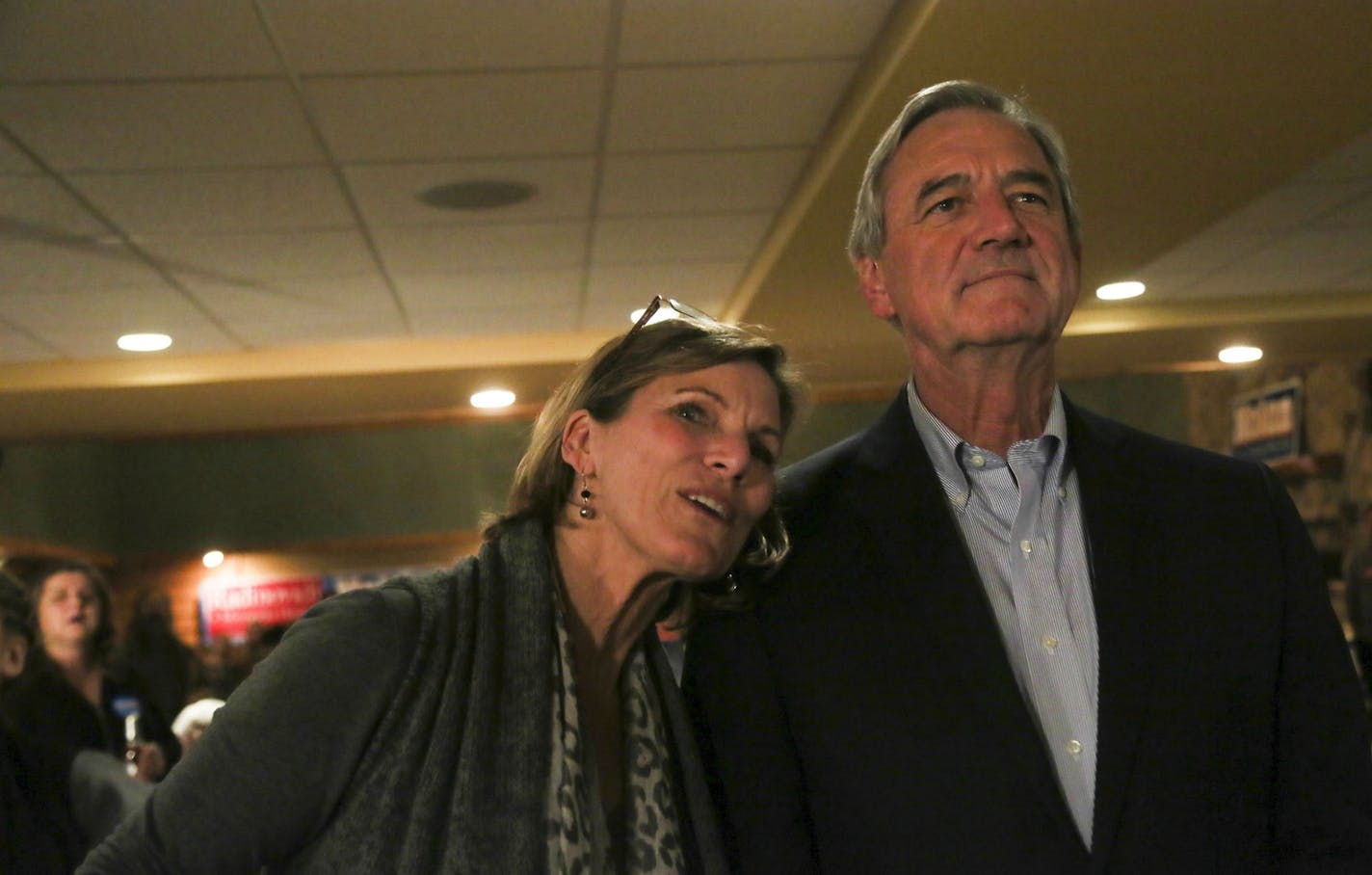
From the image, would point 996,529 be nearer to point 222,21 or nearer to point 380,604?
point 380,604

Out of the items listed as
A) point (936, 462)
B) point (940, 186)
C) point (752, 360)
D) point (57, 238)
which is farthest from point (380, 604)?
point (57, 238)

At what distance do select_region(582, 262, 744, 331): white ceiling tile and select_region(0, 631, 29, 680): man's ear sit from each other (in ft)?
11.1

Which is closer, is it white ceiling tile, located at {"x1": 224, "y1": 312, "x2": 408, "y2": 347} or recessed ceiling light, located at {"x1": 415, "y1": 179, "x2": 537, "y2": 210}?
recessed ceiling light, located at {"x1": 415, "y1": 179, "x2": 537, "y2": 210}

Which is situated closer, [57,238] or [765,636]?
[765,636]

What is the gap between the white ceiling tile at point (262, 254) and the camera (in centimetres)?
541

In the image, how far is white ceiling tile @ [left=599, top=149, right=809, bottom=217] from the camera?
15.5 ft

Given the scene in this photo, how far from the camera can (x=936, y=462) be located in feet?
5.15

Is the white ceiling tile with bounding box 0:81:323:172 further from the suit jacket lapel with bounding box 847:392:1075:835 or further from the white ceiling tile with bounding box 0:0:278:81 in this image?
the suit jacket lapel with bounding box 847:392:1075:835

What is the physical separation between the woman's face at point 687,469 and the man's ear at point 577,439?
20mm

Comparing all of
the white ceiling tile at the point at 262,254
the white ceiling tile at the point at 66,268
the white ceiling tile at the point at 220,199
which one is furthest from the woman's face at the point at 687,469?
the white ceiling tile at the point at 66,268

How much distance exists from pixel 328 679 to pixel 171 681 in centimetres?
557

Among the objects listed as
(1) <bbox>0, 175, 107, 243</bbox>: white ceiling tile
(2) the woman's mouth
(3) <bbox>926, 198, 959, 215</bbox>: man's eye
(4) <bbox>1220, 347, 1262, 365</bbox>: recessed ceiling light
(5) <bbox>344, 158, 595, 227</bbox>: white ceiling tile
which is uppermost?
(4) <bbox>1220, 347, 1262, 365</bbox>: recessed ceiling light

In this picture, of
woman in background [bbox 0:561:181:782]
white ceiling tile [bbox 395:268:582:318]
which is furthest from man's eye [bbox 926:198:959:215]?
white ceiling tile [bbox 395:268:582:318]

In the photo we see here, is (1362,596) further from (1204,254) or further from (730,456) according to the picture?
(730,456)
